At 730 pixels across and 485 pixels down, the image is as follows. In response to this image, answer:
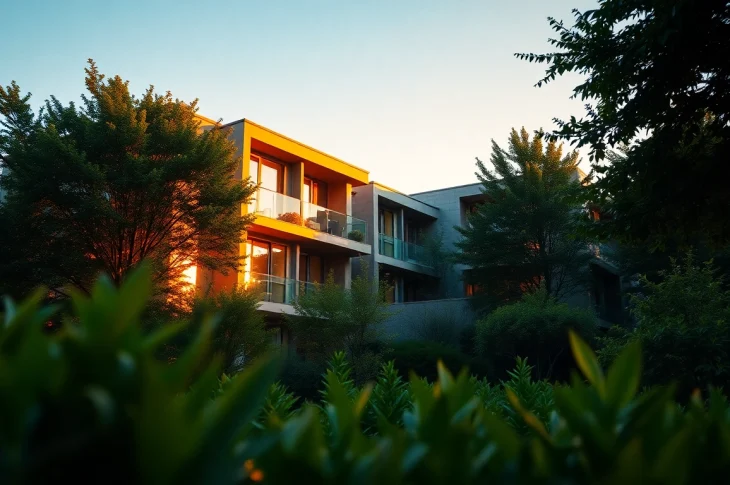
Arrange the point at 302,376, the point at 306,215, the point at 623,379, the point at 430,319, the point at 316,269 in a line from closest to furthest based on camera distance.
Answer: the point at 623,379, the point at 302,376, the point at 306,215, the point at 430,319, the point at 316,269


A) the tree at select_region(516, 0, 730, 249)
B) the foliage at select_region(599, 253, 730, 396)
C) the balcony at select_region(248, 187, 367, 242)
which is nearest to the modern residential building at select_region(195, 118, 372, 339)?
the balcony at select_region(248, 187, 367, 242)

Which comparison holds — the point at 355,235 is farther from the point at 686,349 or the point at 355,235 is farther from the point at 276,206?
the point at 686,349

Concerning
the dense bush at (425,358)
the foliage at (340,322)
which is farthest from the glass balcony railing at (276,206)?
the dense bush at (425,358)

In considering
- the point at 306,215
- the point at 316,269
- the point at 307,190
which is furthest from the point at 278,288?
the point at 307,190

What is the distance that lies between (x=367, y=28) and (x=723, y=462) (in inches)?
598

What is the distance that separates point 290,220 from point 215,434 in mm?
24977

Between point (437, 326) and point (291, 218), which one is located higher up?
point (291, 218)

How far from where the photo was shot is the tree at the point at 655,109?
8.52 meters

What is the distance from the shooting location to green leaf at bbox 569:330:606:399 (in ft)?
2.93

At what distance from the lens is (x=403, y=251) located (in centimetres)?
3359

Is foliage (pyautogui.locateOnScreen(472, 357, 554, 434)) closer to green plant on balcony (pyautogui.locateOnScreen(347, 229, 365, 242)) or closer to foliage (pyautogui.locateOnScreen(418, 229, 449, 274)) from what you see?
green plant on balcony (pyautogui.locateOnScreen(347, 229, 365, 242))

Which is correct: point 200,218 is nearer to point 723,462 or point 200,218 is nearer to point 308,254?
point 308,254

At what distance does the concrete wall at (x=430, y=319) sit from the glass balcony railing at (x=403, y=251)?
3347 mm

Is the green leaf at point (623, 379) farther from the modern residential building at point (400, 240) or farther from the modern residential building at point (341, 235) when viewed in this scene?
the modern residential building at point (400, 240)
